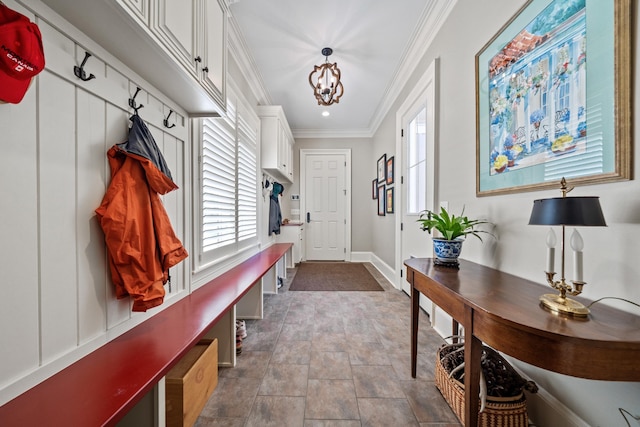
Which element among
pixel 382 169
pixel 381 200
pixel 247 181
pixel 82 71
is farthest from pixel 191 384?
pixel 382 169

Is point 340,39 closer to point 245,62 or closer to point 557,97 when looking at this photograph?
point 245,62

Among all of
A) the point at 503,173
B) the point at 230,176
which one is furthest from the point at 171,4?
the point at 503,173

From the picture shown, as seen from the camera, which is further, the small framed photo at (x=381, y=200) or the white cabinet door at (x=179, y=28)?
the small framed photo at (x=381, y=200)

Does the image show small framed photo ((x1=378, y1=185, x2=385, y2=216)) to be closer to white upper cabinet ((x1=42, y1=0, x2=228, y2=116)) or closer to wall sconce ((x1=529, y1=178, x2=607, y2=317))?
white upper cabinet ((x1=42, y1=0, x2=228, y2=116))

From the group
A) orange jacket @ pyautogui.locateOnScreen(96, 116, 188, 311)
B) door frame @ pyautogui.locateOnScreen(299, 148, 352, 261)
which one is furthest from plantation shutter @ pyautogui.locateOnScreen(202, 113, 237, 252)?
door frame @ pyautogui.locateOnScreen(299, 148, 352, 261)

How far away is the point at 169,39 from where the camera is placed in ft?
3.32

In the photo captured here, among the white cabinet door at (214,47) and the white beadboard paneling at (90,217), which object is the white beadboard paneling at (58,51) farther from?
the white cabinet door at (214,47)

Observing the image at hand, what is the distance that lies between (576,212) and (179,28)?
1687mm

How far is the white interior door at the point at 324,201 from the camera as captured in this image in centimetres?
521

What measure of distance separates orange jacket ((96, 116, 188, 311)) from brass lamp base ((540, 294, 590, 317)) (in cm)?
147

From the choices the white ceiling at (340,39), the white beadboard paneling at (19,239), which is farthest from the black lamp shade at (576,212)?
the white ceiling at (340,39)

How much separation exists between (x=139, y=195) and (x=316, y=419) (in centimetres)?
139

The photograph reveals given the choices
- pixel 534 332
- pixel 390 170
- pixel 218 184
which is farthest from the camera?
pixel 390 170

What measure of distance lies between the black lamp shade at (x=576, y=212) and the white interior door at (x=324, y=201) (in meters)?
4.42
